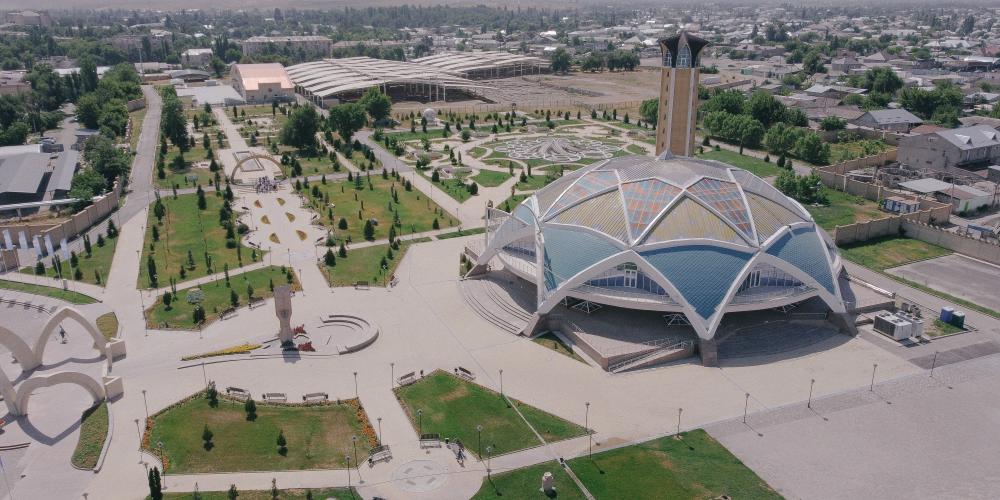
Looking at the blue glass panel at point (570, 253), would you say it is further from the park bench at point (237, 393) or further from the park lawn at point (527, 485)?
the park bench at point (237, 393)

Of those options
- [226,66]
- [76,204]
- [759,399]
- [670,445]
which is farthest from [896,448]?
[226,66]

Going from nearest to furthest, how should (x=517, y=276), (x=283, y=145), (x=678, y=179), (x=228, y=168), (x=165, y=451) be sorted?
1. (x=165, y=451)
2. (x=678, y=179)
3. (x=517, y=276)
4. (x=228, y=168)
5. (x=283, y=145)

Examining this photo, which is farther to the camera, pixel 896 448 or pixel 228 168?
pixel 228 168

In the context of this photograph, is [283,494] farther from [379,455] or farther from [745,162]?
[745,162]

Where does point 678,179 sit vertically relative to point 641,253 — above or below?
above

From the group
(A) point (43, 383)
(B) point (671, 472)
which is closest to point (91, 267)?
(A) point (43, 383)

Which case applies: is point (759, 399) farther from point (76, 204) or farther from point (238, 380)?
point (76, 204)

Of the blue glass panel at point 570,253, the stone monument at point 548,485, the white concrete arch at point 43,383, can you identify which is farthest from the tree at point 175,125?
the stone monument at point 548,485
